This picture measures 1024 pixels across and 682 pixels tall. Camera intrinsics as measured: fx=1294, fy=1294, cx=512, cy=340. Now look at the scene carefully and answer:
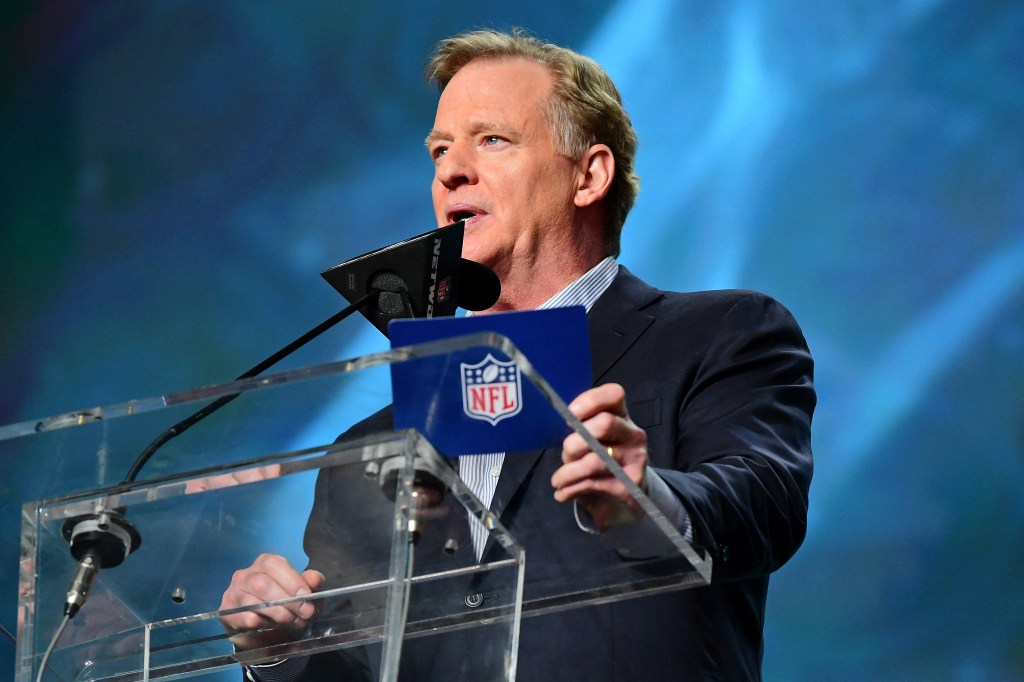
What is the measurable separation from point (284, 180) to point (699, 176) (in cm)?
109

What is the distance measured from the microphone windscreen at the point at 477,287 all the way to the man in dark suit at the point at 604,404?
0.18 metres

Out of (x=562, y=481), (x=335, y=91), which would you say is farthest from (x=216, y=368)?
(x=562, y=481)

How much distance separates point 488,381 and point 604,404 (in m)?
0.14

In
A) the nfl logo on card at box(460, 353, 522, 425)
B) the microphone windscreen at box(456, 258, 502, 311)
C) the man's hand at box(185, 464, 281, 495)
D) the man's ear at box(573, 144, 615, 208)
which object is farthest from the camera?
the man's ear at box(573, 144, 615, 208)

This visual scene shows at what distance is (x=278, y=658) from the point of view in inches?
51.1

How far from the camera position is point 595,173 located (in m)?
2.66

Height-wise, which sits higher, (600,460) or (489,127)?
(489,127)

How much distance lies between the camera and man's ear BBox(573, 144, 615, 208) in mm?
2637

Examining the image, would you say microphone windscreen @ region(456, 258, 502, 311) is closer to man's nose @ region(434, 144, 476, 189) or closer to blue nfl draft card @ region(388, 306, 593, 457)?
man's nose @ region(434, 144, 476, 189)

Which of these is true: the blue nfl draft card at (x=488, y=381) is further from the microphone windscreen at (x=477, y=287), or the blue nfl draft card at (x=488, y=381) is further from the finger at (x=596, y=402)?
the microphone windscreen at (x=477, y=287)

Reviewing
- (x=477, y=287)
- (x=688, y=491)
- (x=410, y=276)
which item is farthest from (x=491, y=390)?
(x=477, y=287)

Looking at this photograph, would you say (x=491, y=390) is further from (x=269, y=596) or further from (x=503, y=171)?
(x=503, y=171)

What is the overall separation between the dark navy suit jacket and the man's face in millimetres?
364

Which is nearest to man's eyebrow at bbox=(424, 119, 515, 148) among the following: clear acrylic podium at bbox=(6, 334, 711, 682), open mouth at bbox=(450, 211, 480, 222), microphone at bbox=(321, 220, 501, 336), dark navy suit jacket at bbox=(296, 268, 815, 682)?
open mouth at bbox=(450, 211, 480, 222)
